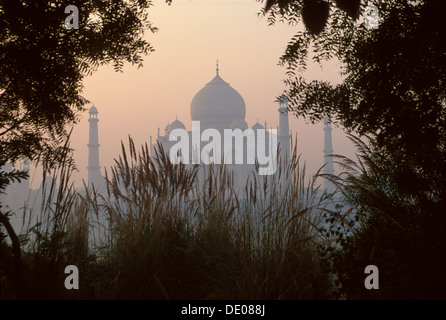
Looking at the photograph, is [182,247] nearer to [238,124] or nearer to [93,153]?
[238,124]

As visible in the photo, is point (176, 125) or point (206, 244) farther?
point (176, 125)

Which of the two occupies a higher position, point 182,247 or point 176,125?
point 176,125

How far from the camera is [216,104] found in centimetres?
6562

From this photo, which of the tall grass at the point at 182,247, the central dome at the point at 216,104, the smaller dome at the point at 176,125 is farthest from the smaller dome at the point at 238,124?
the tall grass at the point at 182,247

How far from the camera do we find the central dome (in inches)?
2586

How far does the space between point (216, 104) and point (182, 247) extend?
61.7 metres

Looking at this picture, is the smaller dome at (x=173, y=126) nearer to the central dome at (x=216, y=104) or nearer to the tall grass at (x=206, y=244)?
the central dome at (x=216, y=104)

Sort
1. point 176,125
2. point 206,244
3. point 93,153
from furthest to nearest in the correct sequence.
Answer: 1. point 93,153
2. point 176,125
3. point 206,244

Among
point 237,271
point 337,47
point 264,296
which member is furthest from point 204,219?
point 337,47

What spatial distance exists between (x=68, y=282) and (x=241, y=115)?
63790 mm

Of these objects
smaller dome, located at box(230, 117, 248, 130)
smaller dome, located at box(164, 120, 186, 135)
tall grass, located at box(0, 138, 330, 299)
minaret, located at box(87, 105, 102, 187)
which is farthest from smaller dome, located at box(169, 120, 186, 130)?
tall grass, located at box(0, 138, 330, 299)

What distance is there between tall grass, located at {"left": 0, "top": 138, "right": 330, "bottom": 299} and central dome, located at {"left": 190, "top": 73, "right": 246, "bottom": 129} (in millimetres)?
60835

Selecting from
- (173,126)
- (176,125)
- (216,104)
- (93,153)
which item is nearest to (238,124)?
(216,104)

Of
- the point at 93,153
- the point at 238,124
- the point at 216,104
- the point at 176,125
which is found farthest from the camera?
the point at 93,153
